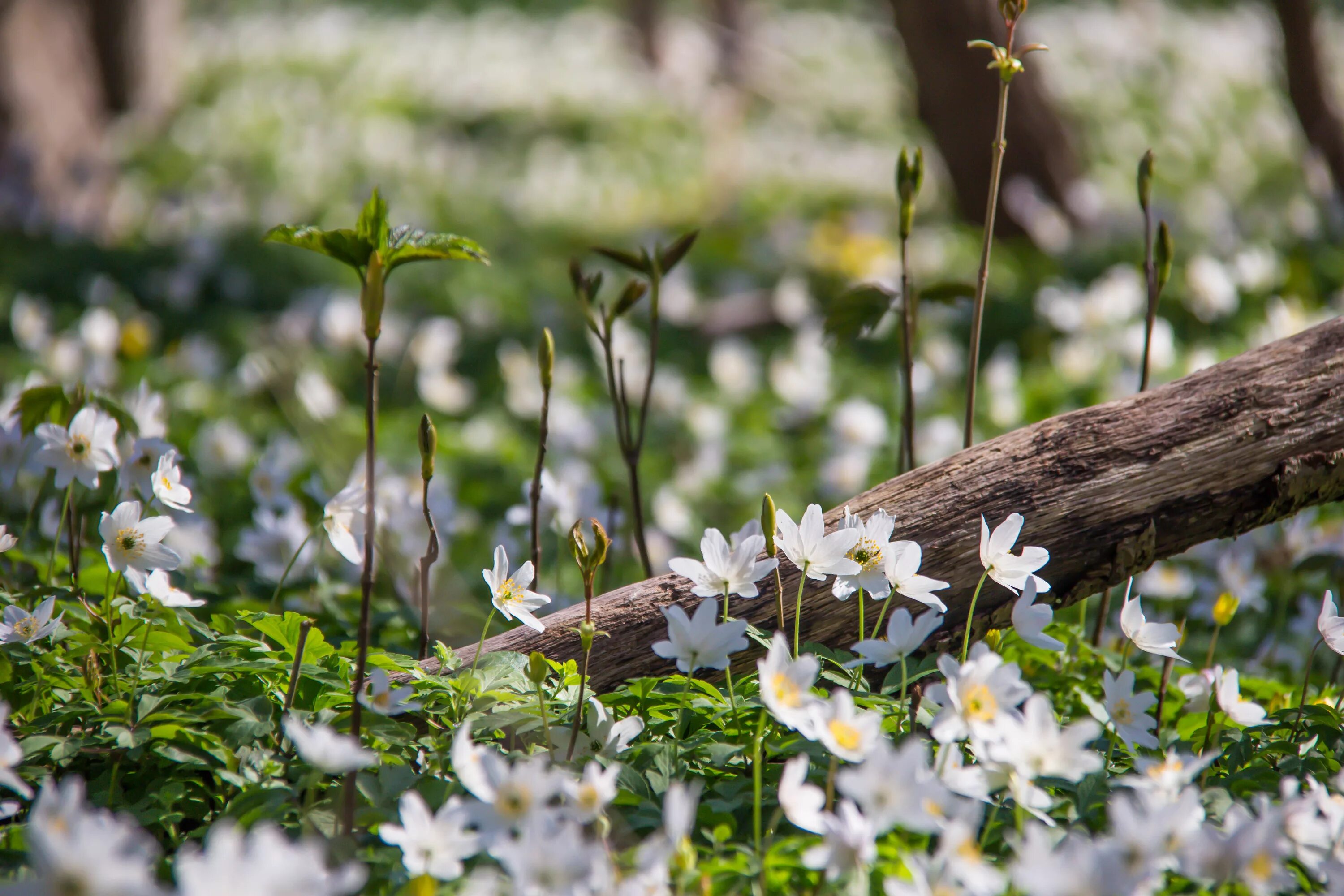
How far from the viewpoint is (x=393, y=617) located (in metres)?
2.03

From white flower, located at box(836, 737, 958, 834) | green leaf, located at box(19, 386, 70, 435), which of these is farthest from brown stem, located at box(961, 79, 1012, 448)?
green leaf, located at box(19, 386, 70, 435)

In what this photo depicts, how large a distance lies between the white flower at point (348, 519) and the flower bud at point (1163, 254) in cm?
154

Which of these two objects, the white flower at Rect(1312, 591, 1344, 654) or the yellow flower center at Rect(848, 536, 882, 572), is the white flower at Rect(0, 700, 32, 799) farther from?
the yellow flower center at Rect(848, 536, 882, 572)

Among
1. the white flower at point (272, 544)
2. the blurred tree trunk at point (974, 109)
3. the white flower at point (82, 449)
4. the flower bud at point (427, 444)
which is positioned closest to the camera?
the flower bud at point (427, 444)

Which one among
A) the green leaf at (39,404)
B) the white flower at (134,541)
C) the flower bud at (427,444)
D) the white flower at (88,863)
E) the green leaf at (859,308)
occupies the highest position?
the green leaf at (859,308)

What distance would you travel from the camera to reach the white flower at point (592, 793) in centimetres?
116

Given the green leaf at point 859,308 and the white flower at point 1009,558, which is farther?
the green leaf at point 859,308

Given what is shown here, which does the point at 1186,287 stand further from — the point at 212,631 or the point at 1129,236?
the point at 212,631

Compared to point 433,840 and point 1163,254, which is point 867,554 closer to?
point 433,840

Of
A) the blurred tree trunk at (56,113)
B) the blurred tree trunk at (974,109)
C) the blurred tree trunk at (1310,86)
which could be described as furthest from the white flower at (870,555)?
the blurred tree trunk at (56,113)

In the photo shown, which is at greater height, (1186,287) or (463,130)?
(463,130)

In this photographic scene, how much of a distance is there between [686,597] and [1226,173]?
29.6ft

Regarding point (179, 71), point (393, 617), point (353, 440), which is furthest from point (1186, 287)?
point (179, 71)

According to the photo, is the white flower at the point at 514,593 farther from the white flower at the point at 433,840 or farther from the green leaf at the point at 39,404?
the green leaf at the point at 39,404
